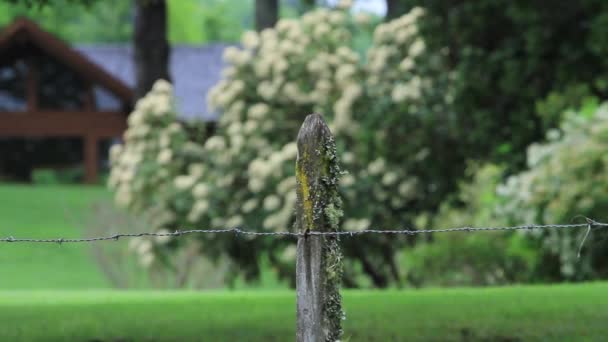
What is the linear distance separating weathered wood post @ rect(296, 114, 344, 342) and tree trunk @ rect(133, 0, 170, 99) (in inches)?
859

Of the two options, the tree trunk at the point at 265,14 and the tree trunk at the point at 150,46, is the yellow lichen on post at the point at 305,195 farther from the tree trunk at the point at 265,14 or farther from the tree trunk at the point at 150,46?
the tree trunk at the point at 265,14

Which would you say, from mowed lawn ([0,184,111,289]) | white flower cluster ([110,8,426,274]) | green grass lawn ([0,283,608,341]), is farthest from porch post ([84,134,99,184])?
green grass lawn ([0,283,608,341])

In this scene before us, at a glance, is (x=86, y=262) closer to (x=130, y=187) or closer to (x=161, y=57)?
(x=161, y=57)

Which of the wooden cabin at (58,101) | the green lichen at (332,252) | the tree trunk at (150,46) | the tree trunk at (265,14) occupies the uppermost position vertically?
the wooden cabin at (58,101)

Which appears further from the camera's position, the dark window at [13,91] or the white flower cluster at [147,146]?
the dark window at [13,91]

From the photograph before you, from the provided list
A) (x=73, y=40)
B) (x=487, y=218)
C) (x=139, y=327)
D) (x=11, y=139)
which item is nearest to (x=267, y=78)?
(x=487, y=218)

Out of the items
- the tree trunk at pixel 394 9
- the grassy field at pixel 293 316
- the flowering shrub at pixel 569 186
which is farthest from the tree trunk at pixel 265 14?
the grassy field at pixel 293 316

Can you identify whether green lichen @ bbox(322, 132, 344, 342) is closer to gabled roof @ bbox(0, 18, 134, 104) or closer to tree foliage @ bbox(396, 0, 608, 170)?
tree foliage @ bbox(396, 0, 608, 170)

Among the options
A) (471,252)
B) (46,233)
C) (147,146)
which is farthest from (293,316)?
(46,233)

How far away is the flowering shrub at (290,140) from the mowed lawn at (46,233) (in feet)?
22.4

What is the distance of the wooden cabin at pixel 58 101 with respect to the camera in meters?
43.9

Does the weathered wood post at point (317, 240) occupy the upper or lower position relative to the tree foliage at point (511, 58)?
lower

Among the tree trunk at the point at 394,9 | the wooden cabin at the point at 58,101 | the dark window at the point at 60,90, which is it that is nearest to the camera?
the tree trunk at the point at 394,9

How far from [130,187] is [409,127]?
501 cm
